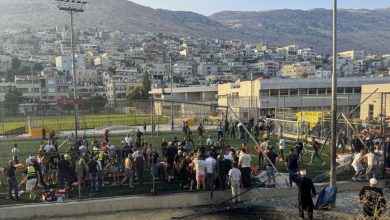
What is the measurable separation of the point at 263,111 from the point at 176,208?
136 ft

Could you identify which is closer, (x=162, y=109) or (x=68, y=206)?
(x=68, y=206)

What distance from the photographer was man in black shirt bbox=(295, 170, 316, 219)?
12.7 meters

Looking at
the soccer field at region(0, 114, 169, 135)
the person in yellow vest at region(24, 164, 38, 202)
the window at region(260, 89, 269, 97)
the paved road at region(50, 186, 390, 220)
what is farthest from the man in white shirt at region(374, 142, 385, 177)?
the window at region(260, 89, 269, 97)

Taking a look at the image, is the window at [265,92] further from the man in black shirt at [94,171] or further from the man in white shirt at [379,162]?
the man in black shirt at [94,171]

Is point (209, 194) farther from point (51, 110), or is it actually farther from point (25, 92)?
point (25, 92)

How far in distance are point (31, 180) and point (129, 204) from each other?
12.9ft

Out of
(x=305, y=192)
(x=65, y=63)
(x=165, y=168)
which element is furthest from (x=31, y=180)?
(x=65, y=63)

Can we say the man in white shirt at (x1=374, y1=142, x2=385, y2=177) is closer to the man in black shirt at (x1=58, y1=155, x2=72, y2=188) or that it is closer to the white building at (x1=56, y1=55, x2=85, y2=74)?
the man in black shirt at (x1=58, y1=155, x2=72, y2=188)

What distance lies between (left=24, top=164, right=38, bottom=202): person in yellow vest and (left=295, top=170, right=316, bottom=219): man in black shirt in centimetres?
940

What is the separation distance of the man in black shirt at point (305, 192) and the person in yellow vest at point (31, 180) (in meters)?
9.40

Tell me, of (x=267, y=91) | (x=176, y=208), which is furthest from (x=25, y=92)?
(x=176, y=208)

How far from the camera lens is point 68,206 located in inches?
556

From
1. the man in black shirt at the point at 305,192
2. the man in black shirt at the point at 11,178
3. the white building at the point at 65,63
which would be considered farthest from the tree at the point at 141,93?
the white building at the point at 65,63

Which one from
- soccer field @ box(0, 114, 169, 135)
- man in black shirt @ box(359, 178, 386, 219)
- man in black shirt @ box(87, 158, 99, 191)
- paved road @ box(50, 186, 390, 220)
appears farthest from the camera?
soccer field @ box(0, 114, 169, 135)
